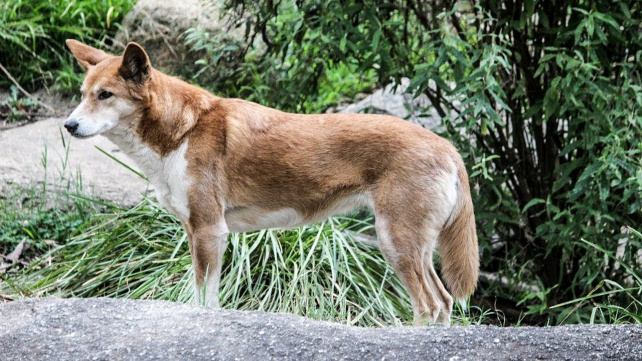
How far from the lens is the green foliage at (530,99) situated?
514cm

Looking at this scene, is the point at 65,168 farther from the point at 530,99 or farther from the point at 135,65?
the point at 530,99

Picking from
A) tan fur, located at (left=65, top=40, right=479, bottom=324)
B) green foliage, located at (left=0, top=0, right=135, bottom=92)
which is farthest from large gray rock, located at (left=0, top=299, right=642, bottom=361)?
green foliage, located at (left=0, top=0, right=135, bottom=92)

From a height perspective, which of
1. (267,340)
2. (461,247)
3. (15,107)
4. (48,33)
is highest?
(267,340)

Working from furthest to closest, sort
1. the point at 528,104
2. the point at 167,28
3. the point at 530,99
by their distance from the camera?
the point at 167,28 < the point at 528,104 < the point at 530,99

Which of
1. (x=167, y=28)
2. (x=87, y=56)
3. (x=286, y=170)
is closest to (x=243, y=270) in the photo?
(x=286, y=170)

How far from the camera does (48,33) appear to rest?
8.73m

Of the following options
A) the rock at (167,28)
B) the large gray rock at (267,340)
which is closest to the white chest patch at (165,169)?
the large gray rock at (267,340)

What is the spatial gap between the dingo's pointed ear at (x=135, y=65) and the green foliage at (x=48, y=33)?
3.85 meters

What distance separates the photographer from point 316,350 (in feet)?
11.0

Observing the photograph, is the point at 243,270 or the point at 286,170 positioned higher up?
the point at 286,170

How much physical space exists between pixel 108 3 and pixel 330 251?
451 centimetres

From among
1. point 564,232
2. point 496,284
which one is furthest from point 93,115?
point 496,284

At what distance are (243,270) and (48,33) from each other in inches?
169

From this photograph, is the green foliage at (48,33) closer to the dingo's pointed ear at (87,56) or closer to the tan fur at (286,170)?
the dingo's pointed ear at (87,56)
